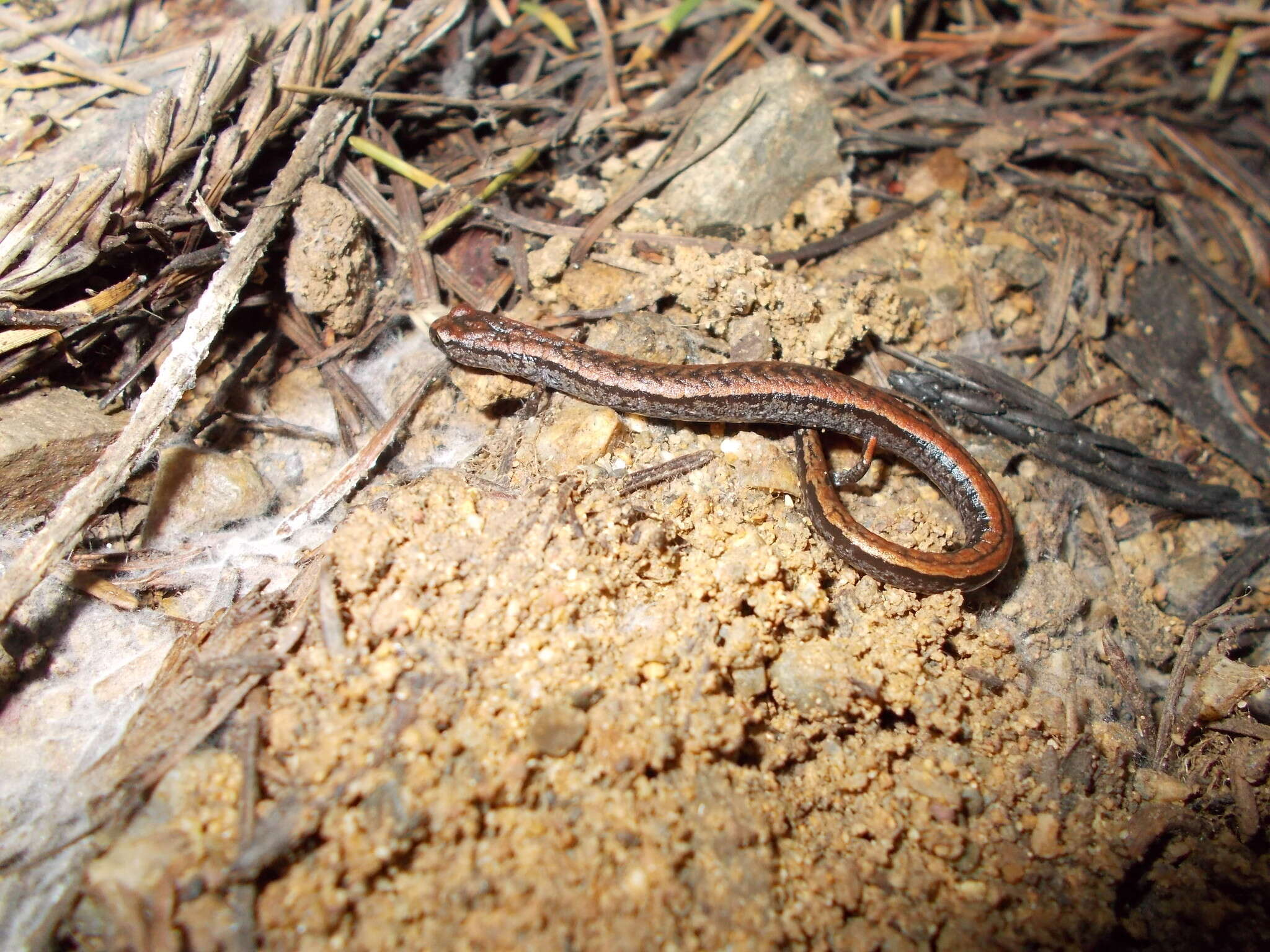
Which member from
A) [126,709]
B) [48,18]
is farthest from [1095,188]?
[48,18]

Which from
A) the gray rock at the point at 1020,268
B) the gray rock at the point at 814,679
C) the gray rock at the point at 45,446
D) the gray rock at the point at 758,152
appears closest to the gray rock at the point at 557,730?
the gray rock at the point at 814,679

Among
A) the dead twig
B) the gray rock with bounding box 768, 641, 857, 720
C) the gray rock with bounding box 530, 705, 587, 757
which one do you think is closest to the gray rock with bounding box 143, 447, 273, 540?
the dead twig

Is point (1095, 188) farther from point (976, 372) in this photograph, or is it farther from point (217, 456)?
point (217, 456)

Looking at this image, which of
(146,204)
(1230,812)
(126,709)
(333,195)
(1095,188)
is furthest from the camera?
(1095,188)

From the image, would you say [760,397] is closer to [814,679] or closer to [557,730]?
[814,679]

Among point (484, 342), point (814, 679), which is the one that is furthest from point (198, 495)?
point (814, 679)

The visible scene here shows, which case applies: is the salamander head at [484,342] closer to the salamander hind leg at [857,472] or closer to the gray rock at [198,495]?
the gray rock at [198,495]
